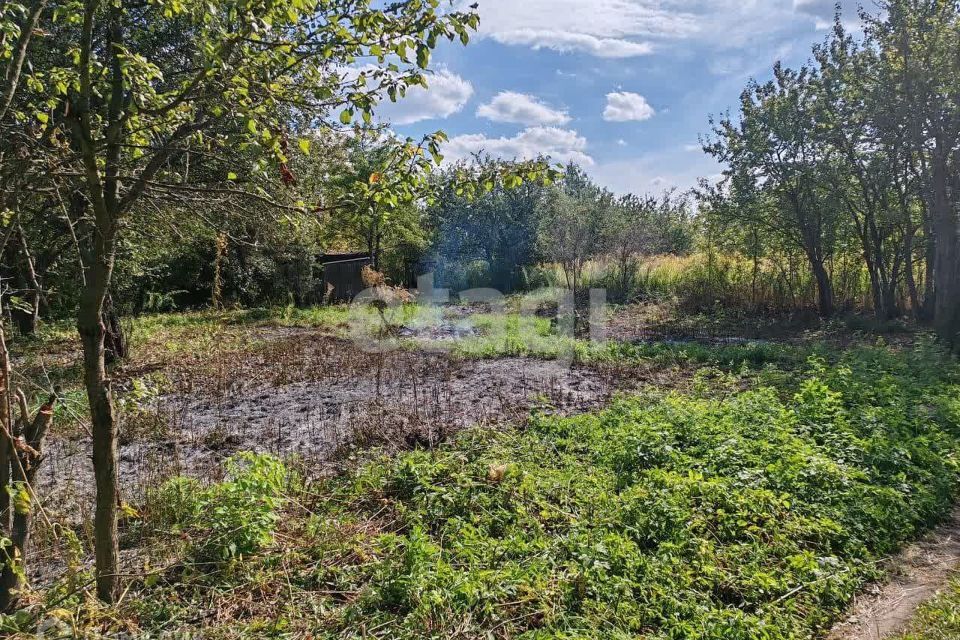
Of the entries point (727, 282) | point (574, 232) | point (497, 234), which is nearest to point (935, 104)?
point (727, 282)

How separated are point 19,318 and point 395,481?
10586 millimetres

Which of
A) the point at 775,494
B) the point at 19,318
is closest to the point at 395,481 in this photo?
the point at 775,494

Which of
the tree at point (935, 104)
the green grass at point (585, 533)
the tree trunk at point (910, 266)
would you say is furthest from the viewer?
the tree trunk at point (910, 266)

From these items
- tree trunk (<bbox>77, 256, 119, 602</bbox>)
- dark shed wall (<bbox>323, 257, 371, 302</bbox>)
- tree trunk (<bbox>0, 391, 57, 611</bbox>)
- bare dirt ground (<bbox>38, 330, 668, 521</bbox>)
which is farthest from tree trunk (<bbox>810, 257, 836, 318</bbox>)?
tree trunk (<bbox>0, 391, 57, 611</bbox>)

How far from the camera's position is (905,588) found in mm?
3055

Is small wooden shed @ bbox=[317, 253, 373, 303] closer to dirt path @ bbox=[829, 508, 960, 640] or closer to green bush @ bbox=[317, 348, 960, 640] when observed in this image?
green bush @ bbox=[317, 348, 960, 640]

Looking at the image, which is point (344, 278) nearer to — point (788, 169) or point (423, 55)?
point (788, 169)

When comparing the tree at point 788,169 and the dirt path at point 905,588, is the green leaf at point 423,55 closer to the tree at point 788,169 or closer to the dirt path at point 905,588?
the dirt path at point 905,588

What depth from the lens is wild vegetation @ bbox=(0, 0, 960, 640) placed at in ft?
6.95

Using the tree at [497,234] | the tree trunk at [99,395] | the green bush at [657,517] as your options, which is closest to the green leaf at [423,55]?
the tree trunk at [99,395]

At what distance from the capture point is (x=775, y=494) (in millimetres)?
3656

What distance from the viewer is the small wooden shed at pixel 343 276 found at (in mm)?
17203

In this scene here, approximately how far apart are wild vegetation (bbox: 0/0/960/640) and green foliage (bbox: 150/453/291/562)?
0.02 m

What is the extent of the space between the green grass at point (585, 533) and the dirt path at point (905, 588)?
8 cm
